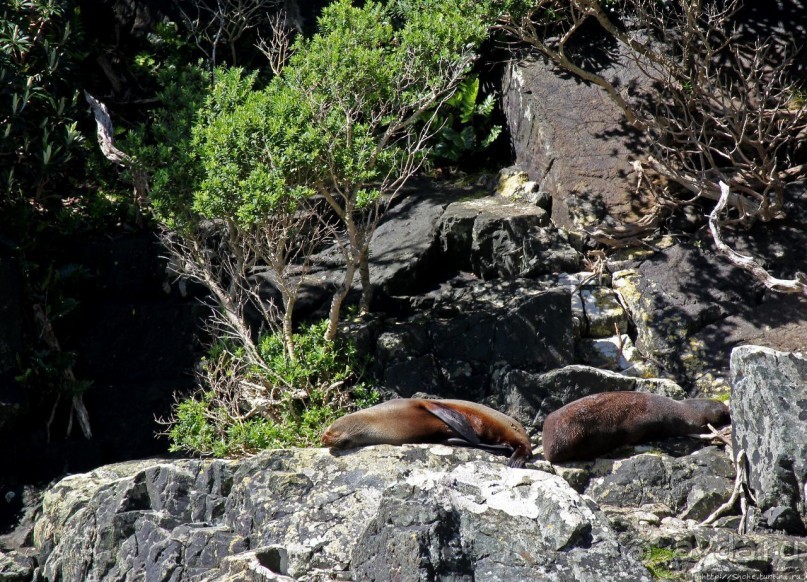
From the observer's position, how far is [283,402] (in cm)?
967

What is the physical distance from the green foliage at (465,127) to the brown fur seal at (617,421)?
544cm

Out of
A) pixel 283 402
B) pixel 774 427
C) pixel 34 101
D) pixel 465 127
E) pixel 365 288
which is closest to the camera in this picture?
pixel 774 427

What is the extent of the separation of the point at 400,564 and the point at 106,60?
1100 cm

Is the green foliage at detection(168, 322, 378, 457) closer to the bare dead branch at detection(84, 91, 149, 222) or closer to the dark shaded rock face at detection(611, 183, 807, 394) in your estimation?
the bare dead branch at detection(84, 91, 149, 222)

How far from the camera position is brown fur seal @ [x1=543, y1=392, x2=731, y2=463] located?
827 cm

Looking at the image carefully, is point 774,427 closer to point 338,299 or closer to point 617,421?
point 617,421

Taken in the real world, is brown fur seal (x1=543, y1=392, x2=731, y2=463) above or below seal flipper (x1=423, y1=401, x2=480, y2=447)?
below

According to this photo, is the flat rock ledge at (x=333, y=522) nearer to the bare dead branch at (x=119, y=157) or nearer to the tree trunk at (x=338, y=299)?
the tree trunk at (x=338, y=299)

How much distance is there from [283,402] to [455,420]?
2223 millimetres

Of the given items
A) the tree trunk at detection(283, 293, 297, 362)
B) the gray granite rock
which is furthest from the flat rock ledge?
the tree trunk at detection(283, 293, 297, 362)

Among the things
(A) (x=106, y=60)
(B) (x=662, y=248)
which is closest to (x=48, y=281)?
(A) (x=106, y=60)

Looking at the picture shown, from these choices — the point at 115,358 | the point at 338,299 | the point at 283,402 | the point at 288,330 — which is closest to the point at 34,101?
the point at 115,358

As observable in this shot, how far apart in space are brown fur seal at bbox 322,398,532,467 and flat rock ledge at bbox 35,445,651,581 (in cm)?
63

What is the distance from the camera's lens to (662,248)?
11.1 m
